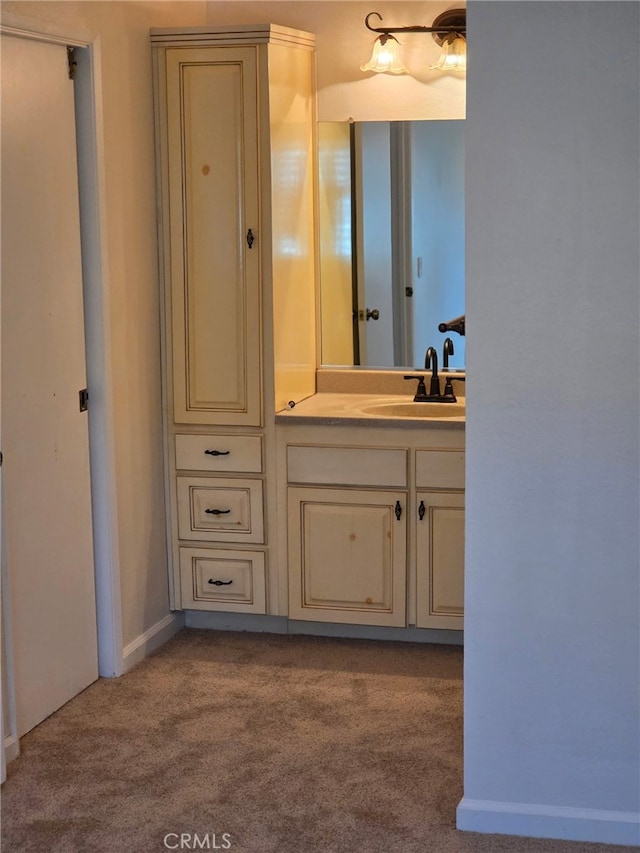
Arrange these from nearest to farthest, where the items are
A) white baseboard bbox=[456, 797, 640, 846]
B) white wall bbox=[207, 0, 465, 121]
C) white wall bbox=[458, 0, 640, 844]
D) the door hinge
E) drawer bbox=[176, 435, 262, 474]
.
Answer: white wall bbox=[458, 0, 640, 844] < white baseboard bbox=[456, 797, 640, 846] < the door hinge < drawer bbox=[176, 435, 262, 474] < white wall bbox=[207, 0, 465, 121]

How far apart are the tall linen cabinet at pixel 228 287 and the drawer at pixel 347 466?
0.10 metres

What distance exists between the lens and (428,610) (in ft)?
12.9

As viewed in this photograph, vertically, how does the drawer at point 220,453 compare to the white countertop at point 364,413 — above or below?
below

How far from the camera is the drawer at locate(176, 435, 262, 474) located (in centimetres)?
403

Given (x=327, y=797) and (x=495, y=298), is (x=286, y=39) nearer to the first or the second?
(x=495, y=298)

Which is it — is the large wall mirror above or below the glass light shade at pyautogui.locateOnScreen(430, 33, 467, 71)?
below

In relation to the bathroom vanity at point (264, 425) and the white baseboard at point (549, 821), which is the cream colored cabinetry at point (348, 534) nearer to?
the bathroom vanity at point (264, 425)

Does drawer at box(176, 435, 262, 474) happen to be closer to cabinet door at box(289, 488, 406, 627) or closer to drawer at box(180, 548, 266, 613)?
cabinet door at box(289, 488, 406, 627)

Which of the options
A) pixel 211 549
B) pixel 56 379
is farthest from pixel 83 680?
pixel 56 379

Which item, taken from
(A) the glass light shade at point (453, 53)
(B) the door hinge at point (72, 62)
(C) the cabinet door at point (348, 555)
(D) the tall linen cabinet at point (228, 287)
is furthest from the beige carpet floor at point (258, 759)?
(A) the glass light shade at point (453, 53)

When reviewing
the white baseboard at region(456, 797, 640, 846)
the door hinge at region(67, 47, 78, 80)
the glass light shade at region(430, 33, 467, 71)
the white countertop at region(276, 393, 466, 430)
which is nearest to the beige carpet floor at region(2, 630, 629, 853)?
the white baseboard at region(456, 797, 640, 846)

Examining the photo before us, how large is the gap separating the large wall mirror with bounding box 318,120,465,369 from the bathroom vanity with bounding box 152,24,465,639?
0.23 meters

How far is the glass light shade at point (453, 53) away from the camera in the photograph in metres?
4.05

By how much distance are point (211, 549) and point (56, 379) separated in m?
1.00
